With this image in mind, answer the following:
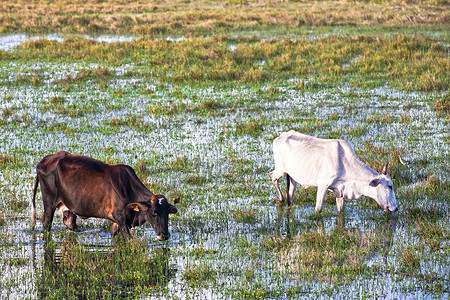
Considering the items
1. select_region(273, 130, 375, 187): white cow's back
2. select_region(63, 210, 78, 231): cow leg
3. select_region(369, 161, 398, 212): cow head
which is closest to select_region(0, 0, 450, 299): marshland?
select_region(63, 210, 78, 231): cow leg

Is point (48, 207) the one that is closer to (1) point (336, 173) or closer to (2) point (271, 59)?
(1) point (336, 173)

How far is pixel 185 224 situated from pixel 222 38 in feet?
62.3

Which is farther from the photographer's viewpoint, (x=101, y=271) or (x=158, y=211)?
(x=158, y=211)

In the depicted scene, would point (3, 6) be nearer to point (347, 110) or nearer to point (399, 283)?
point (347, 110)

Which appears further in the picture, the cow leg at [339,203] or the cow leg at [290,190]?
the cow leg at [290,190]

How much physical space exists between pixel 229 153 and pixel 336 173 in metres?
3.78

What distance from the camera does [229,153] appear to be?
12.5 m

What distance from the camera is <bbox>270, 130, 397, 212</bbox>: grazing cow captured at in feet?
29.6

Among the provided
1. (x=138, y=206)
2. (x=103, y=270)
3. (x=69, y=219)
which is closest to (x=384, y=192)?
(x=138, y=206)

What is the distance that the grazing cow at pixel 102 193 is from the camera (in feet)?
26.1

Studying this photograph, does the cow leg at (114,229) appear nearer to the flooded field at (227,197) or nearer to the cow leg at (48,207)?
the flooded field at (227,197)

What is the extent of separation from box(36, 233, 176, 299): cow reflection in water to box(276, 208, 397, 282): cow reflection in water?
1.48 m

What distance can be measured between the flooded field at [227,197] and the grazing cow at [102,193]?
342 millimetres

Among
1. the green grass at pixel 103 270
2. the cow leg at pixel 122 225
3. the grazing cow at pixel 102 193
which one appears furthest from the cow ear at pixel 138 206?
the green grass at pixel 103 270
